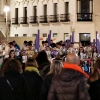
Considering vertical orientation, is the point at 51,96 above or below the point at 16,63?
below

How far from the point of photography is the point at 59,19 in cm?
4925

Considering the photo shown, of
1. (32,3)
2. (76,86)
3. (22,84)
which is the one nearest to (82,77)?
(76,86)

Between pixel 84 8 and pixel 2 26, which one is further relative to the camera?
pixel 2 26

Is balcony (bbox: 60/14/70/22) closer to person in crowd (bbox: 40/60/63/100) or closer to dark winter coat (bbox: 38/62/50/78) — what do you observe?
dark winter coat (bbox: 38/62/50/78)

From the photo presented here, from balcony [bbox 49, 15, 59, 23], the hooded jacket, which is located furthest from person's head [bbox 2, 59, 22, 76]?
balcony [bbox 49, 15, 59, 23]

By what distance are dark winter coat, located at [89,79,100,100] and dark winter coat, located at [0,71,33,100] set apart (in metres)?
1.10

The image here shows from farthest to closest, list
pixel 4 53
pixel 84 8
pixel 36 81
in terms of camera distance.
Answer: pixel 84 8
pixel 4 53
pixel 36 81

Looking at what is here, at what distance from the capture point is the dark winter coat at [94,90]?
310 inches

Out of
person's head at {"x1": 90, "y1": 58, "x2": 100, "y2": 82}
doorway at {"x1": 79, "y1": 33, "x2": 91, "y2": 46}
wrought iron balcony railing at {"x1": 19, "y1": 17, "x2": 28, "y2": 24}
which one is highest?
wrought iron balcony railing at {"x1": 19, "y1": 17, "x2": 28, "y2": 24}

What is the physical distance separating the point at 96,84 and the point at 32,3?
152ft

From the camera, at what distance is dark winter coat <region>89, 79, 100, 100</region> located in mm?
7883

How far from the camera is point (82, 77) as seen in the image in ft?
24.1

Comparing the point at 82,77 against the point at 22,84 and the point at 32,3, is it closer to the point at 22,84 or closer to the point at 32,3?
the point at 22,84

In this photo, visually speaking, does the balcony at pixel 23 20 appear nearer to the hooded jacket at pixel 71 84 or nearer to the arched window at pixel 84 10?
the arched window at pixel 84 10
